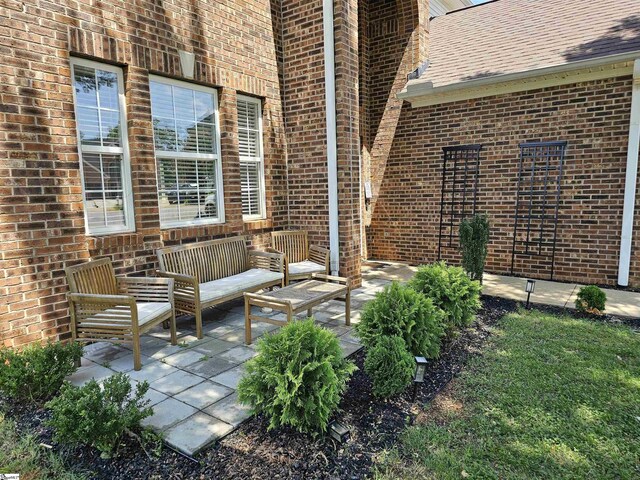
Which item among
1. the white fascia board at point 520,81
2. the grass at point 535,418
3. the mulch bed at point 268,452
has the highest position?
the white fascia board at point 520,81

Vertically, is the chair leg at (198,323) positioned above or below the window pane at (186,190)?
below

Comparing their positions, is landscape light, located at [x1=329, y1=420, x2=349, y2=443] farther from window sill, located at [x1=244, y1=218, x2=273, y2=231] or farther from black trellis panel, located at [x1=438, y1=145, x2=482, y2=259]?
black trellis panel, located at [x1=438, y1=145, x2=482, y2=259]

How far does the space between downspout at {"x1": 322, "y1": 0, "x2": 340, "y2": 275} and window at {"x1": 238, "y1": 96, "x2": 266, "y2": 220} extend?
108cm

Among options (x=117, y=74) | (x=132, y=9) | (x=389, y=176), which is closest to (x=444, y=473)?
(x=117, y=74)

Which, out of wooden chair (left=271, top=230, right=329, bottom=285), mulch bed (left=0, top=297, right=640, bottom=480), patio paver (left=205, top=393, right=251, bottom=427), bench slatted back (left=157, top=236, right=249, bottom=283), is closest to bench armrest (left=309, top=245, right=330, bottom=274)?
wooden chair (left=271, top=230, right=329, bottom=285)

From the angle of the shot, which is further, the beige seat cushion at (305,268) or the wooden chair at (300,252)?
the wooden chair at (300,252)

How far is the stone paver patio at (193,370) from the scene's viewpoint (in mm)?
2617

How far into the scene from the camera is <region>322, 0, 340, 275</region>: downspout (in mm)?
5676

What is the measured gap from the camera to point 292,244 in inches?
240

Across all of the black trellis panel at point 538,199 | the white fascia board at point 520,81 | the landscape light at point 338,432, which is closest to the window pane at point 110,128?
the landscape light at point 338,432

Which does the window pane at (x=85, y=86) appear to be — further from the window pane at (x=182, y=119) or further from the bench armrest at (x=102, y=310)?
the bench armrest at (x=102, y=310)

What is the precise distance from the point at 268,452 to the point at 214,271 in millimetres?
3073

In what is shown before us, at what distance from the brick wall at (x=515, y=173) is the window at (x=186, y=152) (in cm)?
404

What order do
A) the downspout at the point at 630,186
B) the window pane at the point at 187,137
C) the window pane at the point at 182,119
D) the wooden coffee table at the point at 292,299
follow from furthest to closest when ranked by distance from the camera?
1. the downspout at the point at 630,186
2. the window pane at the point at 187,137
3. the window pane at the point at 182,119
4. the wooden coffee table at the point at 292,299
